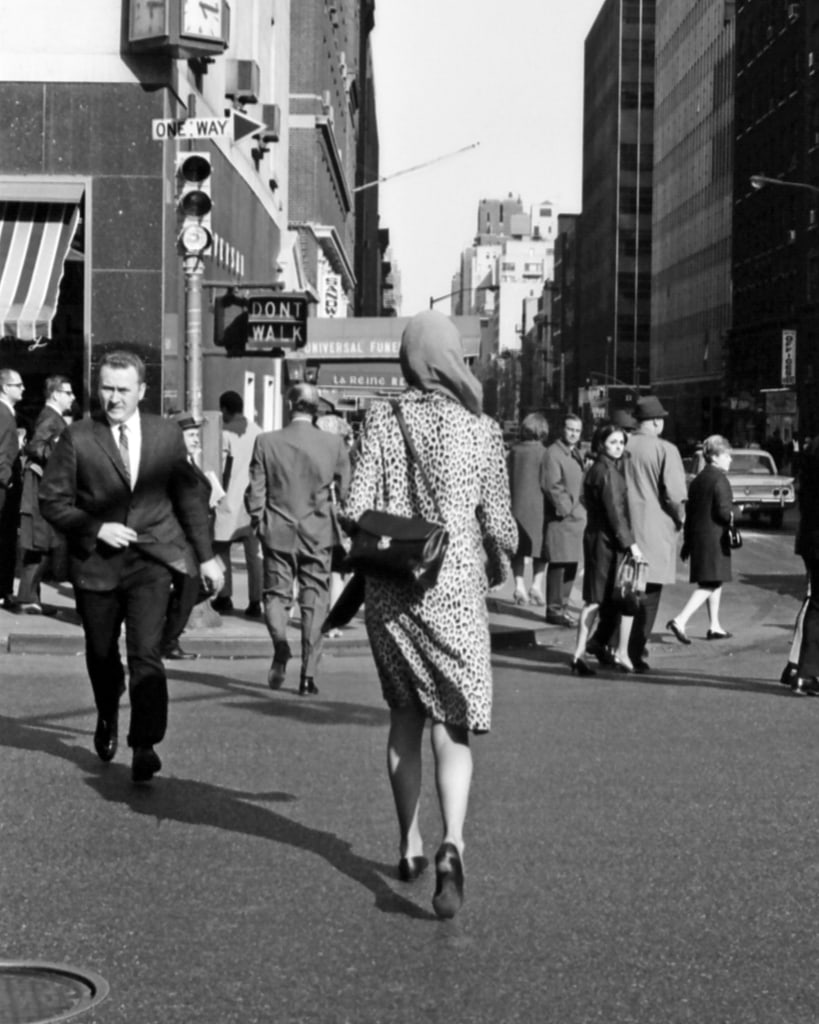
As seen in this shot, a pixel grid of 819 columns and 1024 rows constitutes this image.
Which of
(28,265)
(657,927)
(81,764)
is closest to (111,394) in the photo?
(81,764)

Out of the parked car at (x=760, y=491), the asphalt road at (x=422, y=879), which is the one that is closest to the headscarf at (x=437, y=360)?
the asphalt road at (x=422, y=879)

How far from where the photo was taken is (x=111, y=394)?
26.3 ft

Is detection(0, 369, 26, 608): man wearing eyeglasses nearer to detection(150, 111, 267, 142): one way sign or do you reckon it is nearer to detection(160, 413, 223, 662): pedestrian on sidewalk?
detection(160, 413, 223, 662): pedestrian on sidewalk

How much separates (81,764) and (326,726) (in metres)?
1.81

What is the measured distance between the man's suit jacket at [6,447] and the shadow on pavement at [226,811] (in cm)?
610

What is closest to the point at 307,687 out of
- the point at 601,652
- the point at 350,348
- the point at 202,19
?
the point at 601,652

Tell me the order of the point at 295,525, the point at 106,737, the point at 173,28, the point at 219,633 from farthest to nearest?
the point at 173,28 → the point at 219,633 → the point at 295,525 → the point at 106,737

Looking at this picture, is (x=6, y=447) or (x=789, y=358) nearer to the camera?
(x=6, y=447)

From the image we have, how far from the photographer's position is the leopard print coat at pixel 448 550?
6.17m

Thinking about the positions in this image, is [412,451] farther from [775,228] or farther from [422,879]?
[775,228]

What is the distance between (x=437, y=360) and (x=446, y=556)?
1.99ft

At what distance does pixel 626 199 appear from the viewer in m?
158

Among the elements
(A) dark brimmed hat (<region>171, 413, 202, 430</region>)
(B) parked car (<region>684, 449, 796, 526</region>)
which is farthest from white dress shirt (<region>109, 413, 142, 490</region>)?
(B) parked car (<region>684, 449, 796, 526</region>)

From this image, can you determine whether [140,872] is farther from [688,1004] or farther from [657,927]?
[688,1004]
